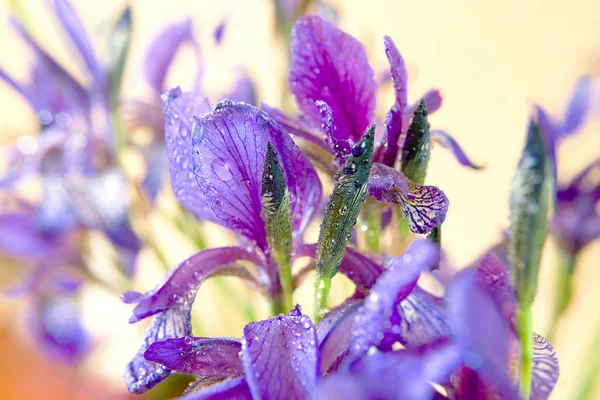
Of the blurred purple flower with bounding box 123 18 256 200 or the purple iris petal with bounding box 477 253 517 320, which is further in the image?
the blurred purple flower with bounding box 123 18 256 200

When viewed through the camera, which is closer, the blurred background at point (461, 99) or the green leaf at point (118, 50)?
the green leaf at point (118, 50)

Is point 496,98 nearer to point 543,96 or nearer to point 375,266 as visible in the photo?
point 543,96

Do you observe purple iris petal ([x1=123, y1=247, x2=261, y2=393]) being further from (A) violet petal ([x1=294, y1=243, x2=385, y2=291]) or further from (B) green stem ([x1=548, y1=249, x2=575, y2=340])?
(B) green stem ([x1=548, y1=249, x2=575, y2=340])

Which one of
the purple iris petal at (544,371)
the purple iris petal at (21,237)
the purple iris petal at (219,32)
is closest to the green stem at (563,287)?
the purple iris petal at (544,371)

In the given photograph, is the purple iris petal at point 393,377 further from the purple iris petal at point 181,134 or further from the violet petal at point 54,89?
the violet petal at point 54,89

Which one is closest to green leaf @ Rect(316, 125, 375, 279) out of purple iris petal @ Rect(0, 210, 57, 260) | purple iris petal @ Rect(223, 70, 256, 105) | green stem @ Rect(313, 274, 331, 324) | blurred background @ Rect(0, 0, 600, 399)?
green stem @ Rect(313, 274, 331, 324)
